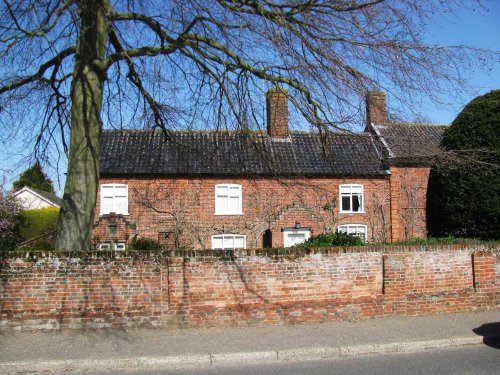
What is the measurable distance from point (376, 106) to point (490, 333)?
4535mm

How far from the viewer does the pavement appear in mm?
7102

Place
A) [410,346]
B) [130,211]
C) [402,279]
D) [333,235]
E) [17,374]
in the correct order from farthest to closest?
[130,211], [333,235], [402,279], [410,346], [17,374]

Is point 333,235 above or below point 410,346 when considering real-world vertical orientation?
above

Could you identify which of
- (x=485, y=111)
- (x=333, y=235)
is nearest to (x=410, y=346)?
(x=333, y=235)

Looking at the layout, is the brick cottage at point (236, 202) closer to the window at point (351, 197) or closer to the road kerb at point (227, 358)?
the window at point (351, 197)

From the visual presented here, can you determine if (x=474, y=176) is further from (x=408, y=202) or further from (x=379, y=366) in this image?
(x=408, y=202)

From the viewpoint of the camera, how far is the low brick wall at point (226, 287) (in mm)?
8609

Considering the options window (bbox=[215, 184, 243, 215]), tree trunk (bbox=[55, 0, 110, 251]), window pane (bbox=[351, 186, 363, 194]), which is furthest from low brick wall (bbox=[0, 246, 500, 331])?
window (bbox=[215, 184, 243, 215])

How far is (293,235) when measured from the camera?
21953mm

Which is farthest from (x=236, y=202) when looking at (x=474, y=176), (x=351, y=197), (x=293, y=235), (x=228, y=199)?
(x=474, y=176)

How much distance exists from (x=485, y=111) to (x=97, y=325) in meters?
10.9

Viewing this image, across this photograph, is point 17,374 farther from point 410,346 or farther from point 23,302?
point 410,346

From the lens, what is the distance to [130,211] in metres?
21.7

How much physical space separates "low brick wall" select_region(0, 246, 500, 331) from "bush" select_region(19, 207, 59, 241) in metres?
23.7
